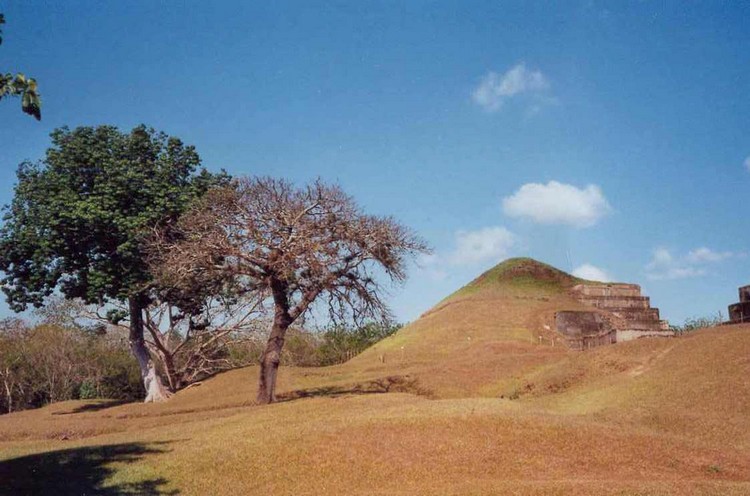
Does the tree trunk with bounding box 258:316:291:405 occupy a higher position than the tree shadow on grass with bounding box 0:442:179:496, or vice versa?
the tree trunk with bounding box 258:316:291:405

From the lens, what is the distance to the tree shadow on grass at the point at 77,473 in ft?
41.9

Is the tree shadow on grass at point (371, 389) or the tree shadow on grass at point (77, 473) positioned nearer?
the tree shadow on grass at point (77, 473)

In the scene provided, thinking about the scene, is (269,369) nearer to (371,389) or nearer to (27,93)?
(371,389)

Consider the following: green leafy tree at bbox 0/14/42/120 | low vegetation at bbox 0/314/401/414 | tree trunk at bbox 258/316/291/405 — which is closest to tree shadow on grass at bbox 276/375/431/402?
tree trunk at bbox 258/316/291/405

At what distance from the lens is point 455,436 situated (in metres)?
15.8

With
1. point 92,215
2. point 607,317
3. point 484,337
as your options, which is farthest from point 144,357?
point 607,317

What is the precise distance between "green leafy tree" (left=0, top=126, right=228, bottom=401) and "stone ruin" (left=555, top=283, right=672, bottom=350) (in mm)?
26362

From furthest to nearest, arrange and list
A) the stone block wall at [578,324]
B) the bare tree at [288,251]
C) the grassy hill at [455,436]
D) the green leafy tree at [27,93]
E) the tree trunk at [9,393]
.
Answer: the tree trunk at [9,393] < the stone block wall at [578,324] < the bare tree at [288,251] < the grassy hill at [455,436] < the green leafy tree at [27,93]

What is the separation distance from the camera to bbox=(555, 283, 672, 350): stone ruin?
133 ft

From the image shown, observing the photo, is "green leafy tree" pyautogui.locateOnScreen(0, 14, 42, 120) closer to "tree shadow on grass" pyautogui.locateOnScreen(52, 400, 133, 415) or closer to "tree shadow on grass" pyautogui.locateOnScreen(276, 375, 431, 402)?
"tree shadow on grass" pyautogui.locateOnScreen(276, 375, 431, 402)

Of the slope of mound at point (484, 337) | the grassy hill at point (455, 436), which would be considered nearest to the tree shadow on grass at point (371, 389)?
the grassy hill at point (455, 436)

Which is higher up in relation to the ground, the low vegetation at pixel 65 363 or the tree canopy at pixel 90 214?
the tree canopy at pixel 90 214

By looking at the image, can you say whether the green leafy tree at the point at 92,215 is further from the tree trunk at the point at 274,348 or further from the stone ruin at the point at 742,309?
the stone ruin at the point at 742,309

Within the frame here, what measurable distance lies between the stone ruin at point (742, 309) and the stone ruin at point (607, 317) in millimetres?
6218
